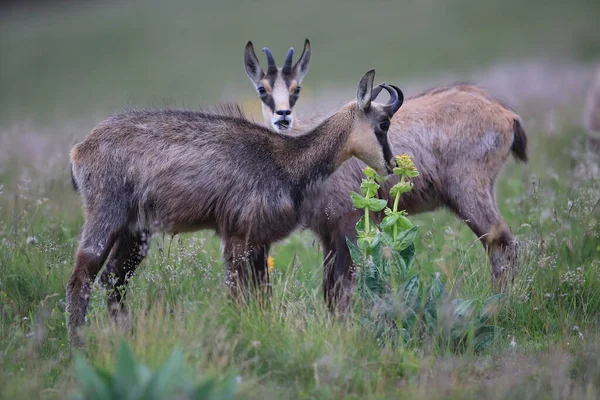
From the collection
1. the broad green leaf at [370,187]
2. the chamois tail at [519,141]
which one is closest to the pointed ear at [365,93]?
the broad green leaf at [370,187]

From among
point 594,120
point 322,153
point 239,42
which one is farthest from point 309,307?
point 239,42

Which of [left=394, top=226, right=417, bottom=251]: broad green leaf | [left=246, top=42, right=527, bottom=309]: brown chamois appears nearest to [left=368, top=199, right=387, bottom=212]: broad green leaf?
[left=394, top=226, right=417, bottom=251]: broad green leaf

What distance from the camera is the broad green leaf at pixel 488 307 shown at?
18.1 ft

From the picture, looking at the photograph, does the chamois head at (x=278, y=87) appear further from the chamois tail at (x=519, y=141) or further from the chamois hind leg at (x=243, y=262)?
the chamois tail at (x=519, y=141)

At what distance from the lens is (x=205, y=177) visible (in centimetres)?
616

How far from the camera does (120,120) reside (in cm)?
633

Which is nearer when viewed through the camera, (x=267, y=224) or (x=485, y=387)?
(x=485, y=387)

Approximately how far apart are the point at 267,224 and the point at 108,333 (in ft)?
5.50

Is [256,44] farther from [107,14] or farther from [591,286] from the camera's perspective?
[591,286]

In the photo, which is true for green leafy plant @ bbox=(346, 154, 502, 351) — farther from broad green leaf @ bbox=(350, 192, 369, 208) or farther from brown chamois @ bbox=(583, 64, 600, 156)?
brown chamois @ bbox=(583, 64, 600, 156)

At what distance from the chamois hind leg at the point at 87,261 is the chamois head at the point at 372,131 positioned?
6.77ft

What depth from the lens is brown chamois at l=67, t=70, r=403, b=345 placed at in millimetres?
6004

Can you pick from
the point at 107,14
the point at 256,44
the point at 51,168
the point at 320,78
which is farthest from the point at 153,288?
the point at 107,14

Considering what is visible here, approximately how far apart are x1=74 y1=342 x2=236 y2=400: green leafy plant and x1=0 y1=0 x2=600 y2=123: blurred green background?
19.8 meters
